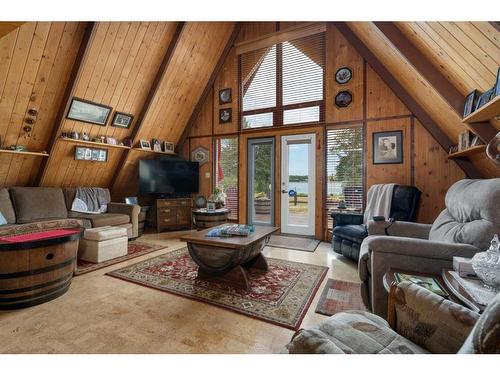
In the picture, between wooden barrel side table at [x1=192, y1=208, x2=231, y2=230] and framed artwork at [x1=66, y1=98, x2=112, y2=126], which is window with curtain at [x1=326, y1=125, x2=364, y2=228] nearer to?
wooden barrel side table at [x1=192, y1=208, x2=231, y2=230]

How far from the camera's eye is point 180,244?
13.0 ft

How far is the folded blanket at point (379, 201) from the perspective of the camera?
3256 millimetres

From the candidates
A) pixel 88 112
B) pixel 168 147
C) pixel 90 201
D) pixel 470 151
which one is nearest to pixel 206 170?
pixel 168 147

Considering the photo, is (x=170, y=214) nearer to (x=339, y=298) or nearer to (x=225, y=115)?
(x=225, y=115)

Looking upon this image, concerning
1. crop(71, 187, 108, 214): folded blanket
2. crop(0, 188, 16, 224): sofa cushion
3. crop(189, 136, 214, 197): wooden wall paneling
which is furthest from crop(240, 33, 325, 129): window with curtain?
crop(0, 188, 16, 224): sofa cushion

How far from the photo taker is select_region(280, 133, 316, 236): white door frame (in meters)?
4.47

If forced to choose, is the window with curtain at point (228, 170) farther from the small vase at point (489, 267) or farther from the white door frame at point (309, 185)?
the small vase at point (489, 267)

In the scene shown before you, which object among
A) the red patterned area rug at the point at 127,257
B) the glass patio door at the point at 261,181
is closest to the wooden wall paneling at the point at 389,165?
the glass patio door at the point at 261,181

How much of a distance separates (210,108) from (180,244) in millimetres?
3118

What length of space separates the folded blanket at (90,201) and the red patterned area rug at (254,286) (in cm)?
193

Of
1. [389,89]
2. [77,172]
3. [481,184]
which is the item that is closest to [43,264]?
[77,172]

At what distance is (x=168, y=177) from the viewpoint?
5141 mm

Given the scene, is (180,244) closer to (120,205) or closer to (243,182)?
(120,205)

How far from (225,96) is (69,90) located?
2.82 m
